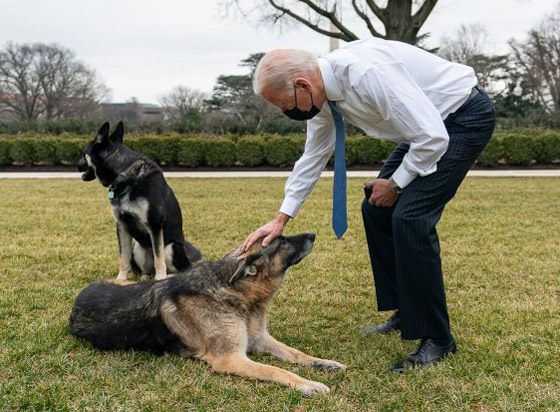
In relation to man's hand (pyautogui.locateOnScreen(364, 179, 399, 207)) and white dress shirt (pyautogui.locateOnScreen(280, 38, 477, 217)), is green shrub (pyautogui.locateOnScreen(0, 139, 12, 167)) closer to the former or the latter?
white dress shirt (pyautogui.locateOnScreen(280, 38, 477, 217))

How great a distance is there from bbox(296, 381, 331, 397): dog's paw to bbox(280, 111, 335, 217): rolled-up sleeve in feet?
3.89

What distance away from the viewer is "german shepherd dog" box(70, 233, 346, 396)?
11.1 feet

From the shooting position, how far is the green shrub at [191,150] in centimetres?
1864

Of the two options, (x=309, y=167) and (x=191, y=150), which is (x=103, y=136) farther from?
(x=191, y=150)

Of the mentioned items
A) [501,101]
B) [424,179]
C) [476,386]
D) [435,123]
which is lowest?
[476,386]

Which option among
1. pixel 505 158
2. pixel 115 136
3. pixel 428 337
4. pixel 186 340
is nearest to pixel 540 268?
pixel 428 337

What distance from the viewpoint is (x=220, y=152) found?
1869 cm

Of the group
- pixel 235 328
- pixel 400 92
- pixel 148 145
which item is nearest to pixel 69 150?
pixel 148 145

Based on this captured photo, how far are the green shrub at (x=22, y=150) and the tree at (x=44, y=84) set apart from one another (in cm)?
3103

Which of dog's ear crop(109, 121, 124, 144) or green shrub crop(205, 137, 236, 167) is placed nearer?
dog's ear crop(109, 121, 124, 144)

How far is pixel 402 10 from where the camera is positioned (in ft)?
63.9

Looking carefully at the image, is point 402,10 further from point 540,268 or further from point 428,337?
point 428,337

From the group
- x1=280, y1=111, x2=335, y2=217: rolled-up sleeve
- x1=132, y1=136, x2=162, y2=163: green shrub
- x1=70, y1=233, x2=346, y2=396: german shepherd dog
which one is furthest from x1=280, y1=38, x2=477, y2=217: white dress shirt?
x1=132, y1=136, x2=162, y2=163: green shrub

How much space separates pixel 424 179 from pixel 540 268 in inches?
124
